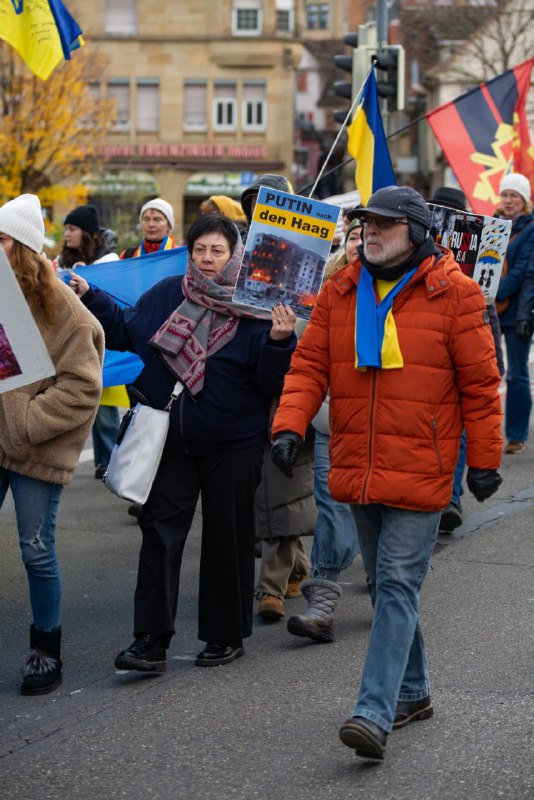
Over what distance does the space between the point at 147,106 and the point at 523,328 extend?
45054 mm

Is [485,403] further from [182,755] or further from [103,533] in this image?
[103,533]

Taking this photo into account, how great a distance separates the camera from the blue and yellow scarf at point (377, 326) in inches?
181

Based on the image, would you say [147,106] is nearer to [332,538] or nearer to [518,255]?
[518,255]

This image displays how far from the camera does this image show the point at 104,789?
4379 mm

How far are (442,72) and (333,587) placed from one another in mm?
52280

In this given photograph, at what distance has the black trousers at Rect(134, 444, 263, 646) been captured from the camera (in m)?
5.65

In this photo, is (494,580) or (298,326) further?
(494,580)

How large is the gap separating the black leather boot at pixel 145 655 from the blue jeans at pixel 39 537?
30 centimetres

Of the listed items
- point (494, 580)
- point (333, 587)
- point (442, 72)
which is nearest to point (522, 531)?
point (494, 580)

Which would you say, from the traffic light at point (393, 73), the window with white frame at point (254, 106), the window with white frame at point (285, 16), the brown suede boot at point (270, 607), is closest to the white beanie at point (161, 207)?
the brown suede boot at point (270, 607)

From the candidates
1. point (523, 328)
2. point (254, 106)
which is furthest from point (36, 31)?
point (254, 106)

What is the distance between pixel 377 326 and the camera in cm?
463

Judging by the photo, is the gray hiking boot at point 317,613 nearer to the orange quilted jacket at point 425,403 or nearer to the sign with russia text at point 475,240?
the orange quilted jacket at point 425,403

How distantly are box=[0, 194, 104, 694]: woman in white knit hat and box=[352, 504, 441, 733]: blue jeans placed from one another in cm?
130
